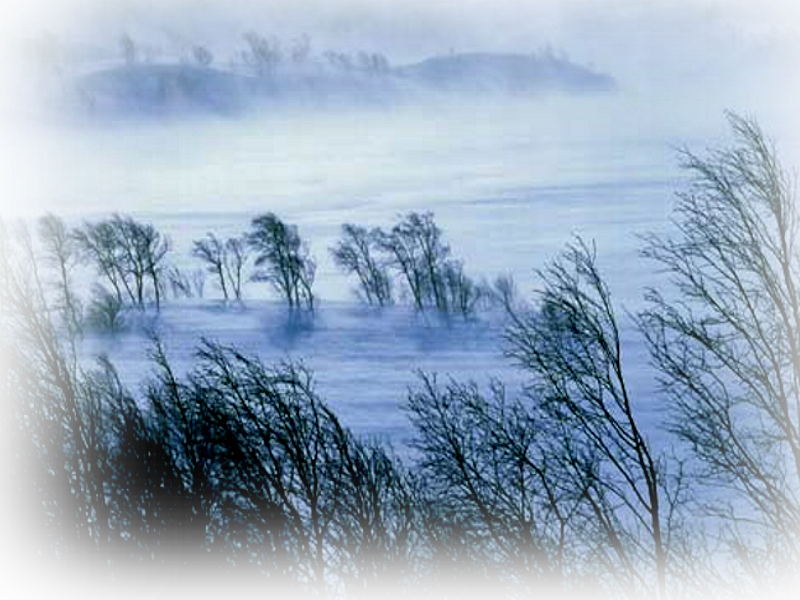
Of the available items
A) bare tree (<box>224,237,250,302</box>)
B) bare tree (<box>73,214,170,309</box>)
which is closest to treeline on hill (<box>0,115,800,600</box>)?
bare tree (<box>73,214,170,309</box>)

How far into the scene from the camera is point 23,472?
852 centimetres

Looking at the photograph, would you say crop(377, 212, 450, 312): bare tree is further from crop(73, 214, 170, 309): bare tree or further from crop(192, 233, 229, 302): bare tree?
crop(73, 214, 170, 309): bare tree

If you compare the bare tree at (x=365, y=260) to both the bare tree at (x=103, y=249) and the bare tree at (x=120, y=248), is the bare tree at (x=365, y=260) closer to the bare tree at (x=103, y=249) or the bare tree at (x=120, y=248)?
the bare tree at (x=120, y=248)

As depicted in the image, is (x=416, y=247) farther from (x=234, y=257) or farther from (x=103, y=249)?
(x=103, y=249)

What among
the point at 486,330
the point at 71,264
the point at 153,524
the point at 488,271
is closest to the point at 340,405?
the point at 486,330

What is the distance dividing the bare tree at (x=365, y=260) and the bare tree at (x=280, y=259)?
19.6 feet

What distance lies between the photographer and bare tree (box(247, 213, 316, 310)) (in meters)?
59.2

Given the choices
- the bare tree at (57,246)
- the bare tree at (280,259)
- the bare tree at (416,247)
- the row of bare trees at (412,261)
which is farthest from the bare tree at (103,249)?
the bare tree at (416,247)

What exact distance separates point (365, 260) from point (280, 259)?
1065 cm

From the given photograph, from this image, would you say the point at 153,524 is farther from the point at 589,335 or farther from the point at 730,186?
the point at 730,186

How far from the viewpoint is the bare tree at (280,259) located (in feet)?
194

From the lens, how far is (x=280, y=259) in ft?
195

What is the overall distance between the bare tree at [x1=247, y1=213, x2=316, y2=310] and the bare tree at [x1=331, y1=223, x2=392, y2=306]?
5.98 metres

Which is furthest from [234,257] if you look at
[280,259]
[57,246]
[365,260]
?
[57,246]
